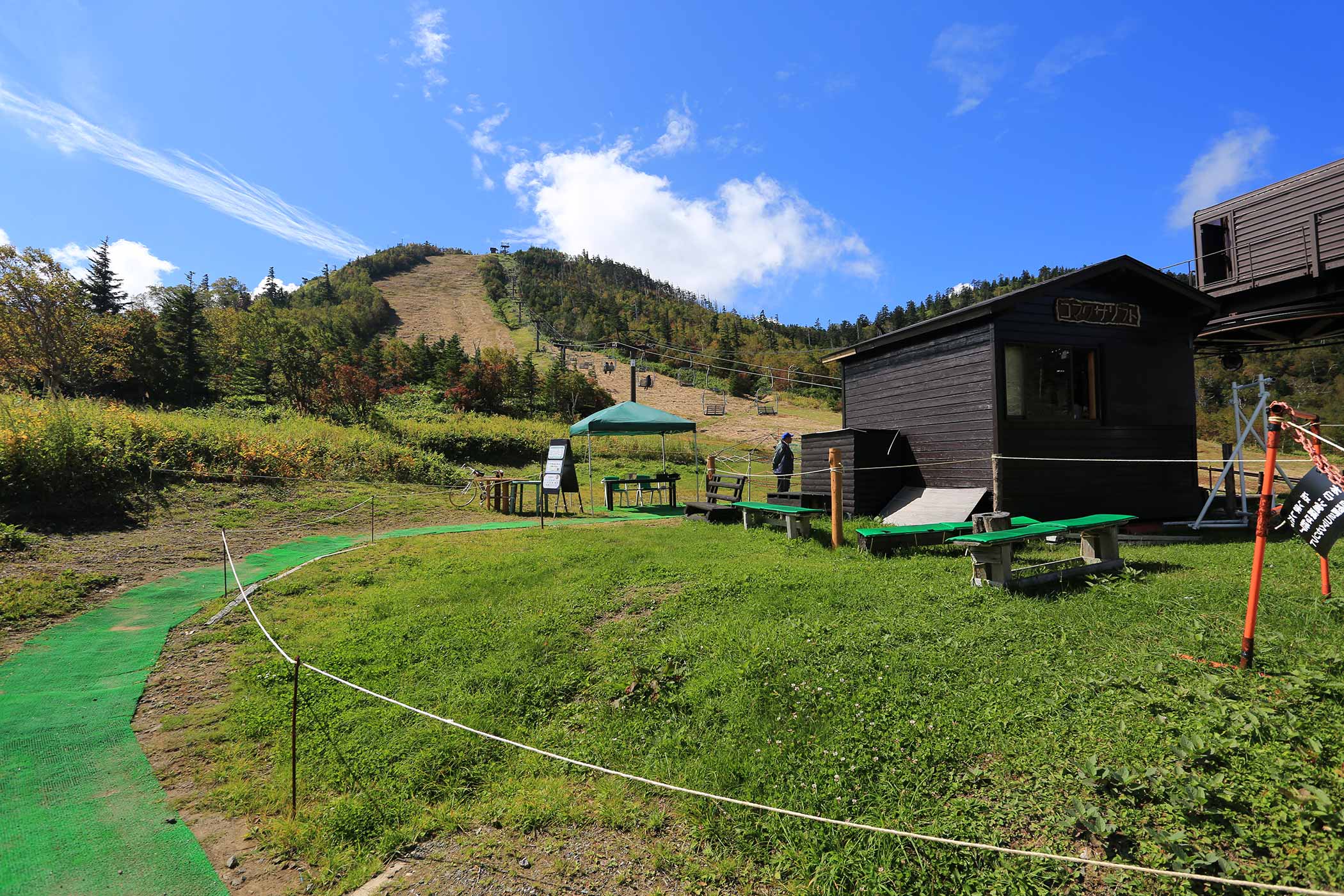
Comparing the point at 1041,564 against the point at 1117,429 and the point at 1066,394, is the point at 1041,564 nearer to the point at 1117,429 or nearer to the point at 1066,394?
the point at 1066,394

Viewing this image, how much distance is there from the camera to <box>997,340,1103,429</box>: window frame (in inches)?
364

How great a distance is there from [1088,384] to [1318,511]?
24.3 ft

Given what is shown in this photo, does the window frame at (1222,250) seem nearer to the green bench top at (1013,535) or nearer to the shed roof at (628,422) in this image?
the green bench top at (1013,535)

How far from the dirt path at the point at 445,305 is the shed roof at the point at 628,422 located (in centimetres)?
4064

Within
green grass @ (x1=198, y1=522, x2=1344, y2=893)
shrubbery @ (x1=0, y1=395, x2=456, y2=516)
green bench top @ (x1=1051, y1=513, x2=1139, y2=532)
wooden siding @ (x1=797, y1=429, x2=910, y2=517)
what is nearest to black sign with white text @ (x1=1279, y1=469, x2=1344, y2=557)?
green grass @ (x1=198, y1=522, x2=1344, y2=893)

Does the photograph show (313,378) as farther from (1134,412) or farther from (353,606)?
(1134,412)

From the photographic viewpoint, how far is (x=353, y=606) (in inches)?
240

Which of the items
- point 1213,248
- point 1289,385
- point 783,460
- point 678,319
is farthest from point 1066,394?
point 678,319

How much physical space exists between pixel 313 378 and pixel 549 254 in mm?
116957

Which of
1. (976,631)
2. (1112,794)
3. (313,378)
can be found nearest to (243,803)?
(1112,794)

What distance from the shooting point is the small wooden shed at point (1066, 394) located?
9352 millimetres

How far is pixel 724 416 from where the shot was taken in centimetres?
3781

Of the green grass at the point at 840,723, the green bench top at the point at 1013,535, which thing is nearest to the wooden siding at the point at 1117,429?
the green bench top at the point at 1013,535

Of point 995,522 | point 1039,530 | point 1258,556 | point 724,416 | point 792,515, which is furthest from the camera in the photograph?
→ point 724,416
